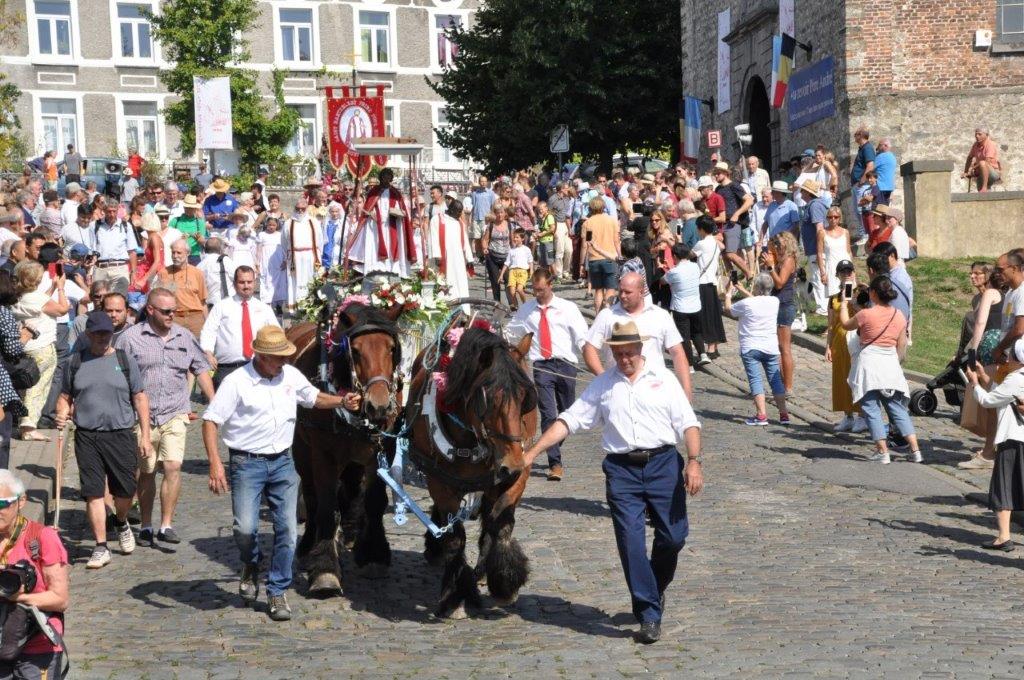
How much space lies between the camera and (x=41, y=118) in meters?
58.2

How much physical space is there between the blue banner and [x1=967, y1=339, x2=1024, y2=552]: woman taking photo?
20055mm

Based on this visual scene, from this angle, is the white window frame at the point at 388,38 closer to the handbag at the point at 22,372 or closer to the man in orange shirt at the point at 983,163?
the man in orange shirt at the point at 983,163

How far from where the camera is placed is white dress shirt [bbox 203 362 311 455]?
32.6 ft

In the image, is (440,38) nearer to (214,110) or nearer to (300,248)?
(214,110)

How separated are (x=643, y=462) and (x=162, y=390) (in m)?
4.87

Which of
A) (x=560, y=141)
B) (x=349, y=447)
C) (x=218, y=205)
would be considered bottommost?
(x=349, y=447)

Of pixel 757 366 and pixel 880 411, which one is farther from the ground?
pixel 757 366

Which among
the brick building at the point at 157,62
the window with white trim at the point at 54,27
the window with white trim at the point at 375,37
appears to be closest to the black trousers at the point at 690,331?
the brick building at the point at 157,62

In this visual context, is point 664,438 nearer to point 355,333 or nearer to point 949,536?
point 355,333

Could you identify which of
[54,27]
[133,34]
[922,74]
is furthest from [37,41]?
[922,74]

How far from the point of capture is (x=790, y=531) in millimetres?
12297

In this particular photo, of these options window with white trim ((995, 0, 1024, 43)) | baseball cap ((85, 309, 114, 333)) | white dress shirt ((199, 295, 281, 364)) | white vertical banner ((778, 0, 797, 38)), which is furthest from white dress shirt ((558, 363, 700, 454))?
white vertical banner ((778, 0, 797, 38))

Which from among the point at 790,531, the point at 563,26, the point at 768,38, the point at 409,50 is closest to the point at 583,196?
the point at 768,38

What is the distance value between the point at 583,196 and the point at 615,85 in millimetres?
15271
